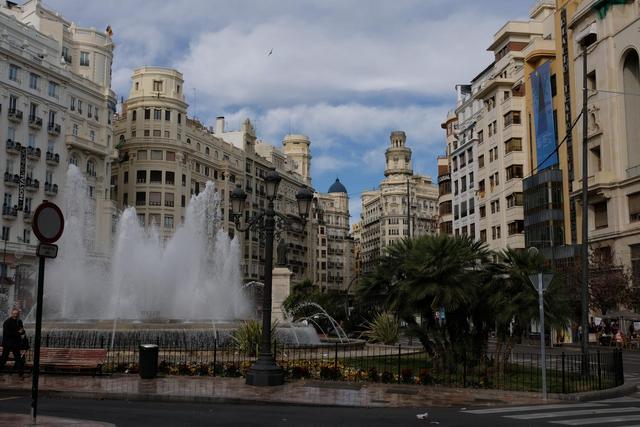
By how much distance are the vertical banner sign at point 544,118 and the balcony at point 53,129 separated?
4501 centimetres

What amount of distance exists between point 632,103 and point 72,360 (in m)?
42.7

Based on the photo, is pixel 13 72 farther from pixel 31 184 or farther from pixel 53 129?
pixel 31 184

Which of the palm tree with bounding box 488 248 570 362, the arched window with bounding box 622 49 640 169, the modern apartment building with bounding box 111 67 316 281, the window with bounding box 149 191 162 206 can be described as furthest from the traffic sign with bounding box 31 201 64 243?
the window with bounding box 149 191 162 206

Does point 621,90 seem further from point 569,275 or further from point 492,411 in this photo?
point 492,411

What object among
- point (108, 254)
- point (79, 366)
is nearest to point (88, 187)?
point (108, 254)

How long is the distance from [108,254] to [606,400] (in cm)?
6014

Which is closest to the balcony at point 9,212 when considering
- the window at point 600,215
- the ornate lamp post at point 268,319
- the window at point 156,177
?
the window at point 156,177

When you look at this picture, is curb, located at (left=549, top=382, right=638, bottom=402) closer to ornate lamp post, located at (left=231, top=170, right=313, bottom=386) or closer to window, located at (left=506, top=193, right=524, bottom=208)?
ornate lamp post, located at (left=231, top=170, right=313, bottom=386)

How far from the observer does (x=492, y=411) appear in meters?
13.7

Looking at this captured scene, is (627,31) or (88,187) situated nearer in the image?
(627,31)

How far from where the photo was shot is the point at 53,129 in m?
65.4

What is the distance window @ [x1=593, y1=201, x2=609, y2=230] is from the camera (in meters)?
49.0

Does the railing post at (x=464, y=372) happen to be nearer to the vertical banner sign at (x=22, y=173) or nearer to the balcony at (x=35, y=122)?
the vertical banner sign at (x=22, y=173)

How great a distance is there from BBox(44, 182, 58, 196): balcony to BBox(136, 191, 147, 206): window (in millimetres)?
15780
